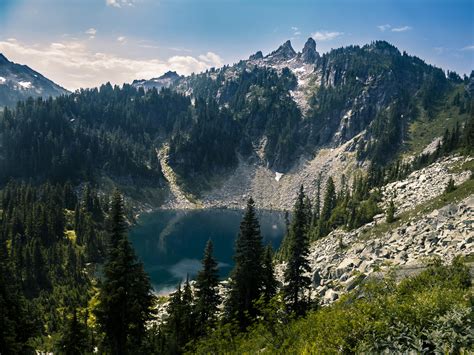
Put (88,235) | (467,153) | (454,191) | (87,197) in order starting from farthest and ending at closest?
(87,197) → (88,235) → (467,153) → (454,191)

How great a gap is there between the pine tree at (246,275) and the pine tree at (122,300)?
12707 mm

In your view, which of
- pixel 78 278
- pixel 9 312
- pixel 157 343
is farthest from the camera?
pixel 78 278

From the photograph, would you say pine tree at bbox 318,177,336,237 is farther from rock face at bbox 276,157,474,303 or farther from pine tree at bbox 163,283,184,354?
pine tree at bbox 163,283,184,354

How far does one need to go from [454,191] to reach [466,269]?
4797cm

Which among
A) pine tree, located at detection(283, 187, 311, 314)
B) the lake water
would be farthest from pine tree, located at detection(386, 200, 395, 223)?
the lake water

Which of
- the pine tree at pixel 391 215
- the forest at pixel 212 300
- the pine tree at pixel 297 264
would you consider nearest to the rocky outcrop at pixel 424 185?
the pine tree at pixel 391 215

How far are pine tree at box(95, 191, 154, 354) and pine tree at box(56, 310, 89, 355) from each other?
227 cm

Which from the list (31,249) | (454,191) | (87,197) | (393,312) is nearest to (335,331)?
(393,312)

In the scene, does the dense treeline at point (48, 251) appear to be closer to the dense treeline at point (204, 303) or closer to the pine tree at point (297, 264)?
the dense treeline at point (204, 303)

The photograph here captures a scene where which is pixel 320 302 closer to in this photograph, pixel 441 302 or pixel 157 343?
pixel 157 343

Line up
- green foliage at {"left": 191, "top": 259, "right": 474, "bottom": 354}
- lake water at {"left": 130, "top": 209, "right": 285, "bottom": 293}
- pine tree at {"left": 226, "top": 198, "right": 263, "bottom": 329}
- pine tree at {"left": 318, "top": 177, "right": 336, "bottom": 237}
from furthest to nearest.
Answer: lake water at {"left": 130, "top": 209, "right": 285, "bottom": 293} → pine tree at {"left": 318, "top": 177, "right": 336, "bottom": 237} → pine tree at {"left": 226, "top": 198, "right": 263, "bottom": 329} → green foliage at {"left": 191, "top": 259, "right": 474, "bottom": 354}

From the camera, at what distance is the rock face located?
44938 mm

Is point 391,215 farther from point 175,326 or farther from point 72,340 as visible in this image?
point 72,340

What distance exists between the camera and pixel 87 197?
146 meters
